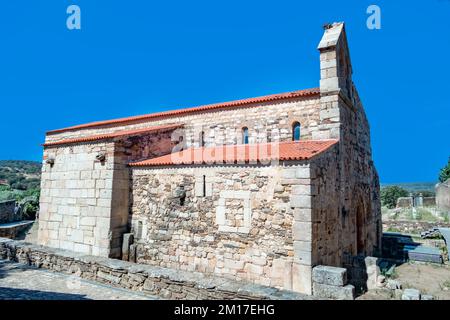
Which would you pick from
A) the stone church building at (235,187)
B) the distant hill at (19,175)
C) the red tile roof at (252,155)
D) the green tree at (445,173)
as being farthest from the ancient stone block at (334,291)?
the distant hill at (19,175)

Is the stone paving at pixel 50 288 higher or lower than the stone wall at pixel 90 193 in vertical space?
lower

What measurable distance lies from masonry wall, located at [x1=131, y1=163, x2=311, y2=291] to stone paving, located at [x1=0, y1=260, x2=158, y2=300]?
229cm

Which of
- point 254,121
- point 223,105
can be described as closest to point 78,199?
point 223,105

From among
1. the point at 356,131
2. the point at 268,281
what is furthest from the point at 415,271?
the point at 268,281

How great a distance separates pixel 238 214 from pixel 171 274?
230cm

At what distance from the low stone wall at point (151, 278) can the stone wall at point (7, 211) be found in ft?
54.6

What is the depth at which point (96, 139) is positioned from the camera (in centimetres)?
939

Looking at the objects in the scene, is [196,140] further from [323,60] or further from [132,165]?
[323,60]

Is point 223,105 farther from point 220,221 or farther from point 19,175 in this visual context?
point 19,175

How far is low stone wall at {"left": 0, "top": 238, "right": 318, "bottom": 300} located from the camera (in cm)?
485

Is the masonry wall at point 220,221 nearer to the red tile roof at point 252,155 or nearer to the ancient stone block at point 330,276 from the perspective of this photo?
the red tile roof at point 252,155

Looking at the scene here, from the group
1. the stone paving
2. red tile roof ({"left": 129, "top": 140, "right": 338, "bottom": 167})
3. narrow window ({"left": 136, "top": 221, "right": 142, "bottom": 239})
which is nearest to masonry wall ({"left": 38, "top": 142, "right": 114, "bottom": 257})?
narrow window ({"left": 136, "top": 221, "right": 142, "bottom": 239})

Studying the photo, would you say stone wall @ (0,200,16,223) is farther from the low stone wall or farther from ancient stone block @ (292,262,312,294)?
ancient stone block @ (292,262,312,294)

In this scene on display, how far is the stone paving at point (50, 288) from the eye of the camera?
17.7 feet
